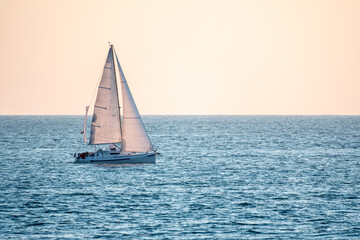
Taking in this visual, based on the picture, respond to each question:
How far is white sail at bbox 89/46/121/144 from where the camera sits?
70.2m

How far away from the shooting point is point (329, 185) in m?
57.5

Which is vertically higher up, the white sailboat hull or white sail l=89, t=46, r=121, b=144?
white sail l=89, t=46, r=121, b=144

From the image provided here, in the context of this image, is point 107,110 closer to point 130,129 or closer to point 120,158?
point 130,129

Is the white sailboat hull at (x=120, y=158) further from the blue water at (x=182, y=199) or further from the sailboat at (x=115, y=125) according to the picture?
the blue water at (x=182, y=199)

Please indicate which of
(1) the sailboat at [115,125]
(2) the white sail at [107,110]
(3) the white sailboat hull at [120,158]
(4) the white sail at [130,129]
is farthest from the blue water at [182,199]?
(2) the white sail at [107,110]

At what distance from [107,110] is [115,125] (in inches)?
74.4

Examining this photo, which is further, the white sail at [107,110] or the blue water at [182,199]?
the white sail at [107,110]

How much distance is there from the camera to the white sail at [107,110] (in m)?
70.2

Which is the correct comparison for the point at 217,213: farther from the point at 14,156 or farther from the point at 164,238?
the point at 14,156

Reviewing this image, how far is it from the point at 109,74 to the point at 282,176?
71.0 ft

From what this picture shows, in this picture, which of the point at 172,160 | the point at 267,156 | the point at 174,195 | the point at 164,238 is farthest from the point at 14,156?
the point at 164,238

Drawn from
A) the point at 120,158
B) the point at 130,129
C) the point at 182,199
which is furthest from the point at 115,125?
the point at 182,199

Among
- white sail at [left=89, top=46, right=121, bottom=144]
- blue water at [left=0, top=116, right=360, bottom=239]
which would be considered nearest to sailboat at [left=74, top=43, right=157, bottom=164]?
white sail at [left=89, top=46, right=121, bottom=144]

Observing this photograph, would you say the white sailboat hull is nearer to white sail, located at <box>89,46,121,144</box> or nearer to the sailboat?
the sailboat
